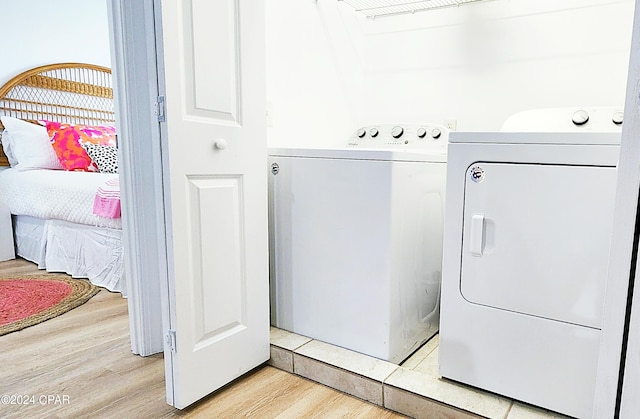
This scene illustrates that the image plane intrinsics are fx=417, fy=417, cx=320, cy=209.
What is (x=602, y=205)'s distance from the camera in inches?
42.6

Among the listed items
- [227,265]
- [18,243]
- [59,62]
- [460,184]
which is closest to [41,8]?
[59,62]

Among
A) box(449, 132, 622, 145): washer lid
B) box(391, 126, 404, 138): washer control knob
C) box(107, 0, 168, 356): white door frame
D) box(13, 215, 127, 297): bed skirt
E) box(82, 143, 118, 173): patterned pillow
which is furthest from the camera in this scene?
box(82, 143, 118, 173): patterned pillow

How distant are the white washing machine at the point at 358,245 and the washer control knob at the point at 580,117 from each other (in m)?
0.57

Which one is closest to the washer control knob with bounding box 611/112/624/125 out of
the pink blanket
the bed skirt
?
the pink blanket

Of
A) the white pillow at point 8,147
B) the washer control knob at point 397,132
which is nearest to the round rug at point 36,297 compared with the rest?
the white pillow at point 8,147

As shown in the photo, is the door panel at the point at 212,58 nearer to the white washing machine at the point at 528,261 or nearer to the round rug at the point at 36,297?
the white washing machine at the point at 528,261

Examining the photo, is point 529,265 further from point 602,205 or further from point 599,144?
point 599,144

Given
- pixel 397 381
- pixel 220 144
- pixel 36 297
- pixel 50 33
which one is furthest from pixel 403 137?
pixel 50 33

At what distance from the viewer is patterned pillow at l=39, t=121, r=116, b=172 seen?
3156 millimetres

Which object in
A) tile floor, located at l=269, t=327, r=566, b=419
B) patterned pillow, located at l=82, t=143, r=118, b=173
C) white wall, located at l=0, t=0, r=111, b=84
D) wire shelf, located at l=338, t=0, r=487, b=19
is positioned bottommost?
tile floor, located at l=269, t=327, r=566, b=419

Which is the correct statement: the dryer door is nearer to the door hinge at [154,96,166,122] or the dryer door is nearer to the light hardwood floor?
the light hardwood floor

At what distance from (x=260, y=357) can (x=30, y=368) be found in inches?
34.9

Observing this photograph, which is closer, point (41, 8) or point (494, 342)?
point (494, 342)

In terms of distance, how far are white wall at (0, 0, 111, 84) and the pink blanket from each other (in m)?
1.68
